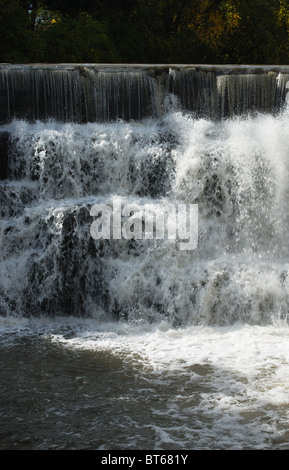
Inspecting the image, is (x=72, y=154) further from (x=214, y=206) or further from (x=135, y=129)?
(x=214, y=206)

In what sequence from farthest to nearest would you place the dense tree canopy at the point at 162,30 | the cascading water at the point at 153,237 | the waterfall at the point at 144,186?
the dense tree canopy at the point at 162,30 → the waterfall at the point at 144,186 → the cascading water at the point at 153,237

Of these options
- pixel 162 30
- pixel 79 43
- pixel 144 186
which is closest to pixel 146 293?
pixel 144 186

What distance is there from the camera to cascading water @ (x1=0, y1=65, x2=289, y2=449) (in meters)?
7.18

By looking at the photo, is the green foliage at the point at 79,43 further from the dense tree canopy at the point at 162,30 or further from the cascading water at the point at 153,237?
the cascading water at the point at 153,237

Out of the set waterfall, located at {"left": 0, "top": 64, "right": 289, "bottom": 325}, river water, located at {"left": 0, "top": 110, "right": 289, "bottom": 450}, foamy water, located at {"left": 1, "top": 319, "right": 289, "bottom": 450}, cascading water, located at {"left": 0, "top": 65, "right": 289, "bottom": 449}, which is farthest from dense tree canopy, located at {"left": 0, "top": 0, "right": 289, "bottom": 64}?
foamy water, located at {"left": 1, "top": 319, "right": 289, "bottom": 450}

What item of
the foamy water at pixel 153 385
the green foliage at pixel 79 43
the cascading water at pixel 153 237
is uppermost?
the green foliage at pixel 79 43

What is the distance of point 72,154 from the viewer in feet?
31.6

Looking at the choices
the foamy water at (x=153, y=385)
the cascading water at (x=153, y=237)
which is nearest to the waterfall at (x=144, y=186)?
the cascading water at (x=153, y=237)

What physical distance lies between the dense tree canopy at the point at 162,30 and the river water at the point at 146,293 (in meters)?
5.14

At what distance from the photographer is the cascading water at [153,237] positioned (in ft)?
23.6

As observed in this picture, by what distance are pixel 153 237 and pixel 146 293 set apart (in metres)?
0.78

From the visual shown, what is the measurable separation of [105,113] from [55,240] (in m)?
2.87

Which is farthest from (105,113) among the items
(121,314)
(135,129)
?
(121,314)

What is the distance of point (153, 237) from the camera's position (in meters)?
8.91
